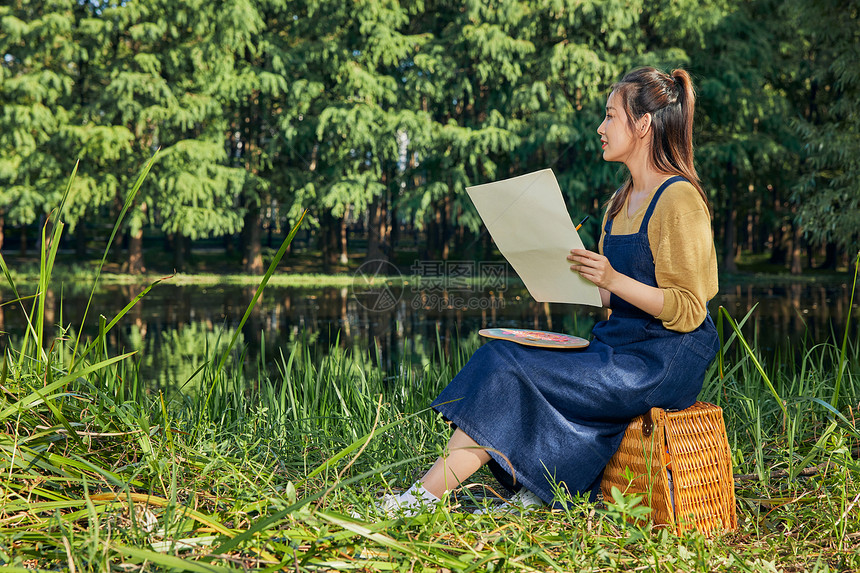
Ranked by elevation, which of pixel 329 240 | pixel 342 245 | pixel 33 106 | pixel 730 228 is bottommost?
pixel 342 245

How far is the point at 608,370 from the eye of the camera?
88.9 inches

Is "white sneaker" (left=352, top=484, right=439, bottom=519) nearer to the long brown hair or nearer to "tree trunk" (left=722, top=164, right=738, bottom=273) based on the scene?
the long brown hair

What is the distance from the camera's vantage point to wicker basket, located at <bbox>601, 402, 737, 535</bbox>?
7.14 ft

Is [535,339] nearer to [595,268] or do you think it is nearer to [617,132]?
[595,268]

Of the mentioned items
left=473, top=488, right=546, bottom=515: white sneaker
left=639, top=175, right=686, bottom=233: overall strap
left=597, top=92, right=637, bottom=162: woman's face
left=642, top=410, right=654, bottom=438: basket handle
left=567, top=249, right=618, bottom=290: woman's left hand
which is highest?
left=597, top=92, right=637, bottom=162: woman's face

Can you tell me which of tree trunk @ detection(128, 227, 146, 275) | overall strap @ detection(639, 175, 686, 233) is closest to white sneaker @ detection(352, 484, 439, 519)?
overall strap @ detection(639, 175, 686, 233)

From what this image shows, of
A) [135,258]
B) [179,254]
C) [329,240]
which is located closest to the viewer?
[135,258]

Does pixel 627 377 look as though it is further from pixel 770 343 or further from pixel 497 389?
pixel 770 343

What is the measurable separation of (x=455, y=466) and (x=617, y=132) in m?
1.17

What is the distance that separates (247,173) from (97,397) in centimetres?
1848

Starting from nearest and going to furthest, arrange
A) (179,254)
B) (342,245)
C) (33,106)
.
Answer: (33,106)
(179,254)
(342,245)

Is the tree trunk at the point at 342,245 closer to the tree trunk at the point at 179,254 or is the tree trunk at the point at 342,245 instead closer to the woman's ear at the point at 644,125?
the tree trunk at the point at 179,254

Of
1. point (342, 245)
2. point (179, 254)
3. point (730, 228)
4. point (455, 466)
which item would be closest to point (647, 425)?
point (455, 466)

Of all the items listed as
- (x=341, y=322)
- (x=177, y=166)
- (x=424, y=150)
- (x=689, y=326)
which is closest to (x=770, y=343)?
(x=341, y=322)
